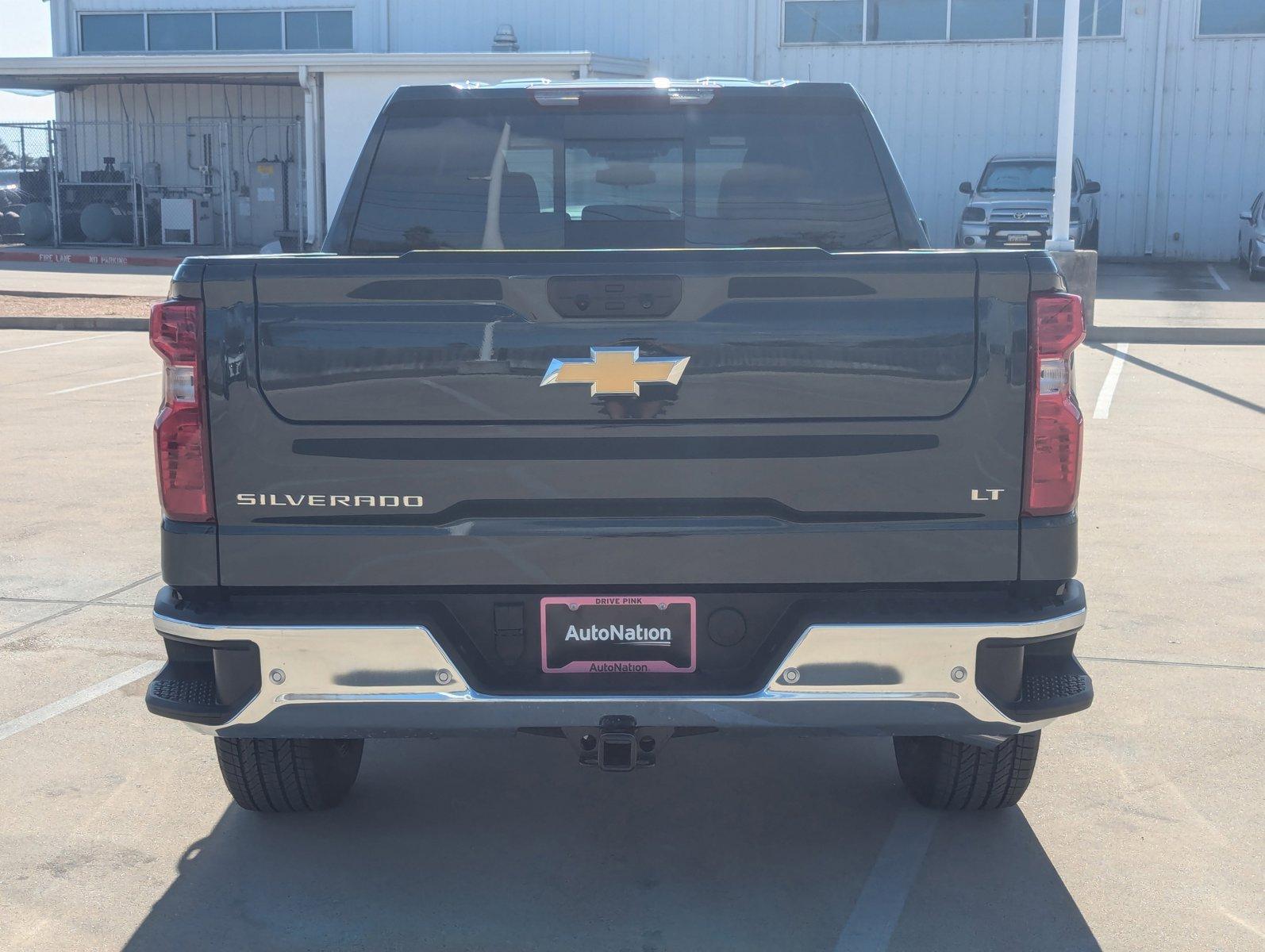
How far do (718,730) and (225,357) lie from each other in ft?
4.50

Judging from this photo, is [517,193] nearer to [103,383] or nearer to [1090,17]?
[103,383]

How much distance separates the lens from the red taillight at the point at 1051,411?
3271 millimetres

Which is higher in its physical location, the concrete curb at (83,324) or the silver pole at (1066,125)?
the silver pole at (1066,125)

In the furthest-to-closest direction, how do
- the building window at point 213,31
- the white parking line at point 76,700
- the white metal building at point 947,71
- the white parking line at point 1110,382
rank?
the building window at point 213,31 → the white metal building at point 947,71 → the white parking line at point 1110,382 → the white parking line at point 76,700

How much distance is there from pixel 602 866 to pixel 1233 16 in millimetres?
28543

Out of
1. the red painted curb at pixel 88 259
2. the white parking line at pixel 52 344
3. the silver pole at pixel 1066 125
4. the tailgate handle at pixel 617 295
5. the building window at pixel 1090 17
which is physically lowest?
the white parking line at pixel 52 344

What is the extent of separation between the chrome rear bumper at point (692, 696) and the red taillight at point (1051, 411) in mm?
283

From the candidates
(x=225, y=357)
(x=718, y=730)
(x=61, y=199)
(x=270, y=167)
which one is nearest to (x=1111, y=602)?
(x=718, y=730)

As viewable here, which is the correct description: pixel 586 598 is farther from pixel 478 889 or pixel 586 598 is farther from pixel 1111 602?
pixel 1111 602

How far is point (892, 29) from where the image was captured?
28.9 meters

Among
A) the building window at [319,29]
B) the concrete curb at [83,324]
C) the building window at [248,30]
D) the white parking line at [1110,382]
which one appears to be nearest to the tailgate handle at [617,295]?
the white parking line at [1110,382]

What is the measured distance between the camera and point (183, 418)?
3.31 meters

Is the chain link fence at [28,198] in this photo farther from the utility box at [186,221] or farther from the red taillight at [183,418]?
the red taillight at [183,418]

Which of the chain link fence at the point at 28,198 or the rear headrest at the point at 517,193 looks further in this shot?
the chain link fence at the point at 28,198
